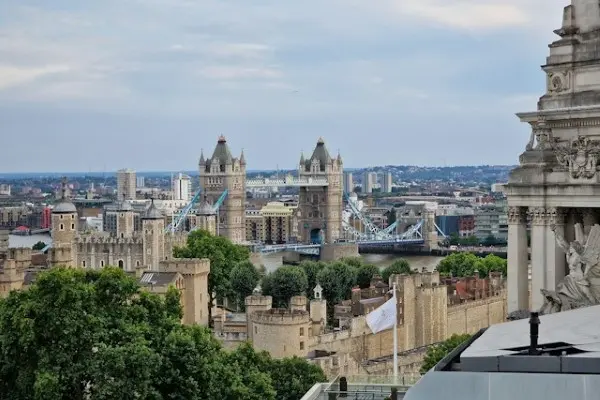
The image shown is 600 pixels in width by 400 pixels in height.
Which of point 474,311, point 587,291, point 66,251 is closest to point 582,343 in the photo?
point 587,291

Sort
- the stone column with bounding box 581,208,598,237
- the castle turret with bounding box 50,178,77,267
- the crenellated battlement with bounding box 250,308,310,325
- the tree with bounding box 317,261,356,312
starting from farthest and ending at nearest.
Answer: the castle turret with bounding box 50,178,77,267 < the tree with bounding box 317,261,356,312 < the crenellated battlement with bounding box 250,308,310,325 < the stone column with bounding box 581,208,598,237

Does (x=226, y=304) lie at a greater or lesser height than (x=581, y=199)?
lesser

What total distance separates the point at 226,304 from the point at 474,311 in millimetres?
21035

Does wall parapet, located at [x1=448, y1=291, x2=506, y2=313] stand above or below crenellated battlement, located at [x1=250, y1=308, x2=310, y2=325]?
below

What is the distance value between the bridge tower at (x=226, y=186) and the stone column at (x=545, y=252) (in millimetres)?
141362

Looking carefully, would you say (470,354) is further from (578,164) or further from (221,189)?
(221,189)

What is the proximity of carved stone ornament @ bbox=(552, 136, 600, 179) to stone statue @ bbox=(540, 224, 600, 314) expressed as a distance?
1.22 m

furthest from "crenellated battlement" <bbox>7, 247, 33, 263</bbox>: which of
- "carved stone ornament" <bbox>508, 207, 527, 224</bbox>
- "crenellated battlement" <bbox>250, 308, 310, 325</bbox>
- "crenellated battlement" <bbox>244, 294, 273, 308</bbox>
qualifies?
"carved stone ornament" <bbox>508, 207, 527, 224</bbox>

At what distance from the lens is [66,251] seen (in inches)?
2689

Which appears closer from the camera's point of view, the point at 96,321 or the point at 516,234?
the point at 516,234

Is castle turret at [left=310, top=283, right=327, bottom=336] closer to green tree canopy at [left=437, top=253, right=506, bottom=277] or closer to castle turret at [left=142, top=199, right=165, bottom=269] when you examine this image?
green tree canopy at [left=437, top=253, right=506, bottom=277]

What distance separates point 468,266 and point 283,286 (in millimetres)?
15940

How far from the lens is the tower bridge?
165m

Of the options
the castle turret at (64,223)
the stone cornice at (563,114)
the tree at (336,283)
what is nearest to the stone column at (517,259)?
the stone cornice at (563,114)
